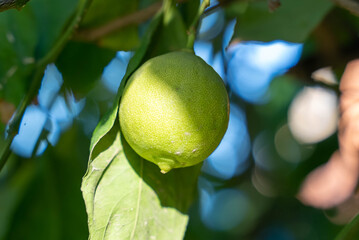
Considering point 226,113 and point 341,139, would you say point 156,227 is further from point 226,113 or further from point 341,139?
point 341,139

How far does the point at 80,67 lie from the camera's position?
5.06 ft

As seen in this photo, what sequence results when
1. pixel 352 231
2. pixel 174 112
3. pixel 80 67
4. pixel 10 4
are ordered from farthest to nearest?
pixel 80 67 → pixel 352 231 → pixel 174 112 → pixel 10 4

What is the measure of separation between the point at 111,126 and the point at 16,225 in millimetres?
962

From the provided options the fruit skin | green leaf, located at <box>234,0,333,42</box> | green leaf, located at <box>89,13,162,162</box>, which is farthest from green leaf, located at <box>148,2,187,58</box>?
green leaf, located at <box>234,0,333,42</box>

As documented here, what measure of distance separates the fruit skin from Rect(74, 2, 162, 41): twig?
73 cm

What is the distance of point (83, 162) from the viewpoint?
188 centimetres

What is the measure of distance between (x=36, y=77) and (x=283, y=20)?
83cm

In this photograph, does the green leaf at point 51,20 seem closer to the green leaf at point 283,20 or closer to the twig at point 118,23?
the twig at point 118,23

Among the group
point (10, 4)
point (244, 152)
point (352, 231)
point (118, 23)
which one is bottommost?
Answer: point (244, 152)

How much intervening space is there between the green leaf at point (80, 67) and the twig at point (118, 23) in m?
0.06

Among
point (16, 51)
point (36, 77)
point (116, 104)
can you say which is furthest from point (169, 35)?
point (16, 51)

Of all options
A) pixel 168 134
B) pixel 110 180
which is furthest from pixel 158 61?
pixel 110 180

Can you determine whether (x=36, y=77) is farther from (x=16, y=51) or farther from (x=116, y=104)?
(x=116, y=104)

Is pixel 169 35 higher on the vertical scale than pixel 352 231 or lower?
higher
